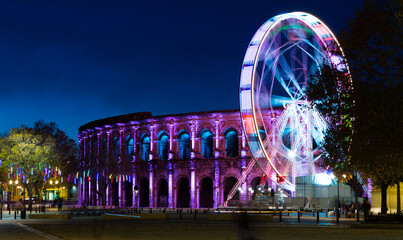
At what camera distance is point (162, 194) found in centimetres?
8562

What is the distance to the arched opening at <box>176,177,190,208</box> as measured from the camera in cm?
8281

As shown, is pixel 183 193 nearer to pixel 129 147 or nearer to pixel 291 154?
pixel 129 147

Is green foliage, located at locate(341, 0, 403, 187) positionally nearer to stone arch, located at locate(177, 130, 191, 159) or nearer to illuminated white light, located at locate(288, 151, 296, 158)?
illuminated white light, located at locate(288, 151, 296, 158)

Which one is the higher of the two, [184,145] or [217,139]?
[217,139]

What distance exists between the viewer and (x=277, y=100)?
47625 mm

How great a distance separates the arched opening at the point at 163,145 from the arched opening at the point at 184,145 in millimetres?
2693

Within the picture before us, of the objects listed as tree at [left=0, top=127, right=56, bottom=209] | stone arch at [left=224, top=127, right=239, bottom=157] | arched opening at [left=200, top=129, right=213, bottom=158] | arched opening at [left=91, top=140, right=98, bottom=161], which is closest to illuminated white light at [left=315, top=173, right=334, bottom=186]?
stone arch at [left=224, top=127, right=239, bottom=157]

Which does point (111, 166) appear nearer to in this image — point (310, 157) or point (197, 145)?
point (197, 145)

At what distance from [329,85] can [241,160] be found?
4718 cm

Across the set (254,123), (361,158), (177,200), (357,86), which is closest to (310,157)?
(254,123)

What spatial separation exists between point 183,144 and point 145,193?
10.6 meters

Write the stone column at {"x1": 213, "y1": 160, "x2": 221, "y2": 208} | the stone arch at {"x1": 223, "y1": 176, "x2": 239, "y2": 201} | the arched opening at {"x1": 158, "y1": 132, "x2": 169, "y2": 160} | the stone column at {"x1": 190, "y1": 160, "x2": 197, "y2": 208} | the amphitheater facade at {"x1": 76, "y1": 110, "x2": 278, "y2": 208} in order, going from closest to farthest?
1. the stone column at {"x1": 213, "y1": 160, "x2": 221, "y2": 208}
2. the amphitheater facade at {"x1": 76, "y1": 110, "x2": 278, "y2": 208}
3. the stone arch at {"x1": 223, "y1": 176, "x2": 239, "y2": 201}
4. the stone column at {"x1": 190, "y1": 160, "x2": 197, "y2": 208}
5. the arched opening at {"x1": 158, "y1": 132, "x2": 169, "y2": 160}

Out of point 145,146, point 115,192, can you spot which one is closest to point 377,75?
point 145,146

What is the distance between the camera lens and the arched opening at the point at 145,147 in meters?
88.4
